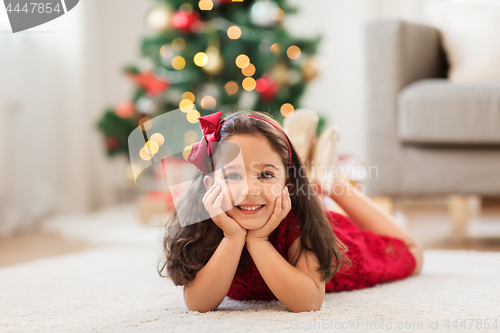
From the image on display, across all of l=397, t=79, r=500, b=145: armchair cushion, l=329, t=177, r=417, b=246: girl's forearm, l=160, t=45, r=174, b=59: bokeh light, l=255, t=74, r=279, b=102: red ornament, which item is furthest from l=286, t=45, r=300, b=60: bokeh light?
l=329, t=177, r=417, b=246: girl's forearm

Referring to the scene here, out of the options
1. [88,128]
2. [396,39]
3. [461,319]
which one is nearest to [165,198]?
[88,128]

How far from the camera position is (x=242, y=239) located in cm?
62

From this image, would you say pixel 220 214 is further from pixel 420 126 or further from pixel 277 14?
pixel 277 14

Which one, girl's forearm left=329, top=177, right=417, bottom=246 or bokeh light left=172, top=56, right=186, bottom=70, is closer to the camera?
girl's forearm left=329, top=177, right=417, bottom=246

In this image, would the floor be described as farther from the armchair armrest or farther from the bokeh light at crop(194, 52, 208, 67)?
the bokeh light at crop(194, 52, 208, 67)

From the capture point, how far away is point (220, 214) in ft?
2.01

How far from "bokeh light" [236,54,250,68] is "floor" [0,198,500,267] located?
925 millimetres

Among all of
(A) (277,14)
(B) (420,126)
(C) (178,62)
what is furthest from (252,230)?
(A) (277,14)

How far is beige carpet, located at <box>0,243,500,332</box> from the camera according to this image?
574 millimetres

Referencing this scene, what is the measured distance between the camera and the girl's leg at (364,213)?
93cm

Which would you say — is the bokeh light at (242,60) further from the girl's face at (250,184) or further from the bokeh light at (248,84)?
the girl's face at (250,184)

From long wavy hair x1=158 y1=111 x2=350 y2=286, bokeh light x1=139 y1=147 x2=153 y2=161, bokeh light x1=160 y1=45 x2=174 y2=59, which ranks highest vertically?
bokeh light x1=160 y1=45 x2=174 y2=59

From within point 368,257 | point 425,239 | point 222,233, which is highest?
point 222,233

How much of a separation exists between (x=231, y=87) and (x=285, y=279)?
137 centimetres
